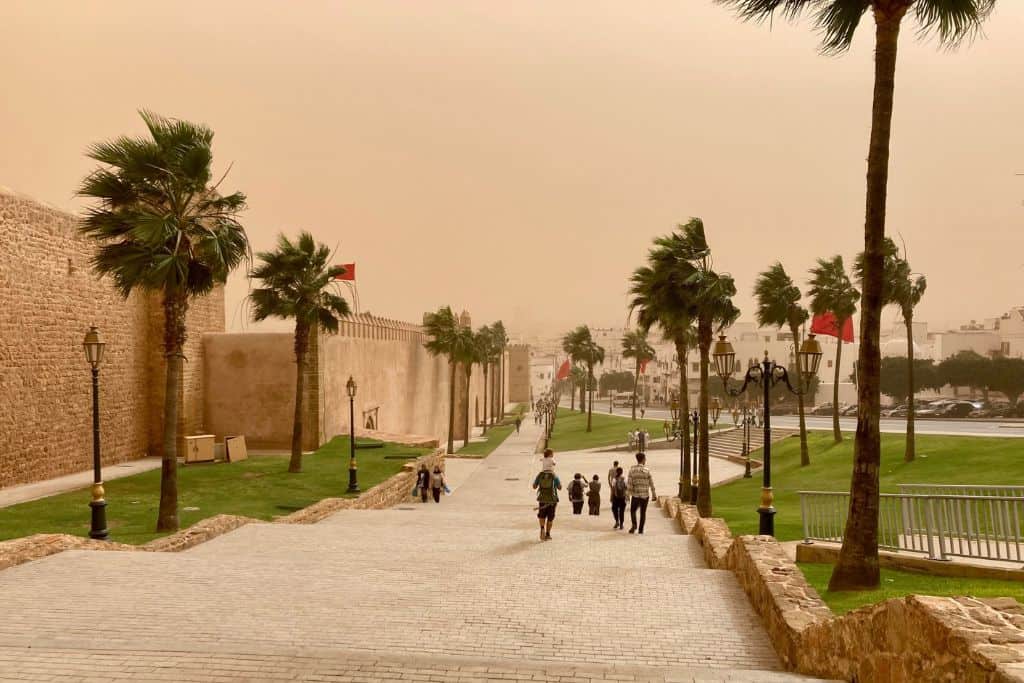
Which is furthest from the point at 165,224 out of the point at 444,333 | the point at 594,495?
the point at 444,333

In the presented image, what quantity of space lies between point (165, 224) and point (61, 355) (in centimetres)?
932

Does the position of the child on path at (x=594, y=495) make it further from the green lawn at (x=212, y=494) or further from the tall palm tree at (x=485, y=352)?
the tall palm tree at (x=485, y=352)

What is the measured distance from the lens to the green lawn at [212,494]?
586 inches

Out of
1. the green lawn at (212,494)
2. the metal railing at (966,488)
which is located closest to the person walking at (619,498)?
the metal railing at (966,488)

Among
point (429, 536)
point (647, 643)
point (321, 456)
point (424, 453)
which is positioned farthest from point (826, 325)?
point (647, 643)

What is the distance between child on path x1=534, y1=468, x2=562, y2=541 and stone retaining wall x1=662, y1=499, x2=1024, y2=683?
20.0 ft

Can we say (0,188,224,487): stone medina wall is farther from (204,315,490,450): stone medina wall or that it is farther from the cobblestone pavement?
the cobblestone pavement

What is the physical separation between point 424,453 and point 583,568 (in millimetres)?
21670

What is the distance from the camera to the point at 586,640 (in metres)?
6.74

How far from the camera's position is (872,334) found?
1012cm

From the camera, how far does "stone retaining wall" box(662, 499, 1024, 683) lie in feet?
12.6

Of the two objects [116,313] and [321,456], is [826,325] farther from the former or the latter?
[116,313]

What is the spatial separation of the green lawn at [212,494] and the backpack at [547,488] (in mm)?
6266

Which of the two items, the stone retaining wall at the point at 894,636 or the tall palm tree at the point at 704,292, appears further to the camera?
the tall palm tree at the point at 704,292
